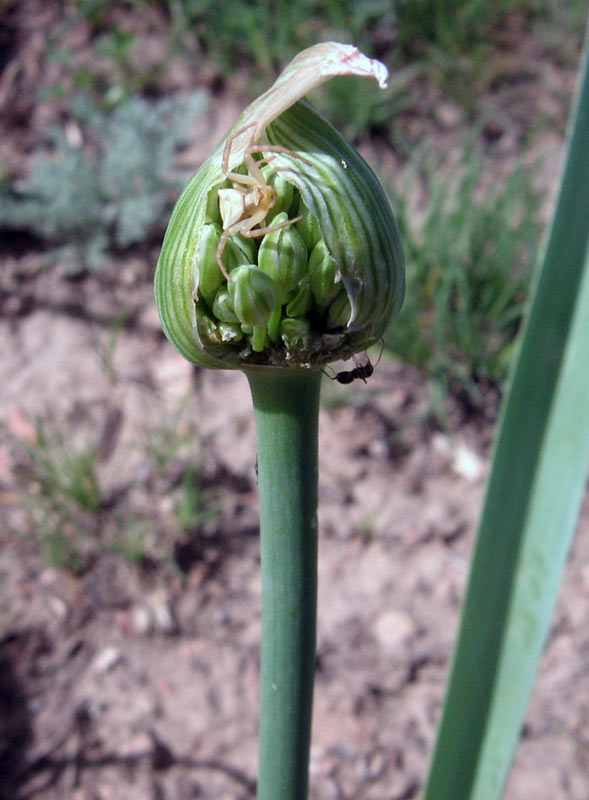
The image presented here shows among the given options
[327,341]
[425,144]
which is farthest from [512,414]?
[425,144]

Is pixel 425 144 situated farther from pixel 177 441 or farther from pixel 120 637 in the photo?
pixel 120 637

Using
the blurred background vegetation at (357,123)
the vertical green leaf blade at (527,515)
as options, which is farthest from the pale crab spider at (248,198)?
the blurred background vegetation at (357,123)

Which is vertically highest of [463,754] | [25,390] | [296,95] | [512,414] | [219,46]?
[219,46]

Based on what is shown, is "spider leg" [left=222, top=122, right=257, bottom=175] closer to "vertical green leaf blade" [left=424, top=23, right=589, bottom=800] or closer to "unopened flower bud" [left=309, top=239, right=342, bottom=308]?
"unopened flower bud" [left=309, top=239, right=342, bottom=308]

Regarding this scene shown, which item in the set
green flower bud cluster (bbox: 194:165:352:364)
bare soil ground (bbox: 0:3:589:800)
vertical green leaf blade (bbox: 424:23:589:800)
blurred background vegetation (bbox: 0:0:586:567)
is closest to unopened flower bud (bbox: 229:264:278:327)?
green flower bud cluster (bbox: 194:165:352:364)

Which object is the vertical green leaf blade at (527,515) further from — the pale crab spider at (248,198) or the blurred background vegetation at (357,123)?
the blurred background vegetation at (357,123)

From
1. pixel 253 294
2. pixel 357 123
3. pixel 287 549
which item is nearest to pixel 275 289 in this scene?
pixel 253 294
